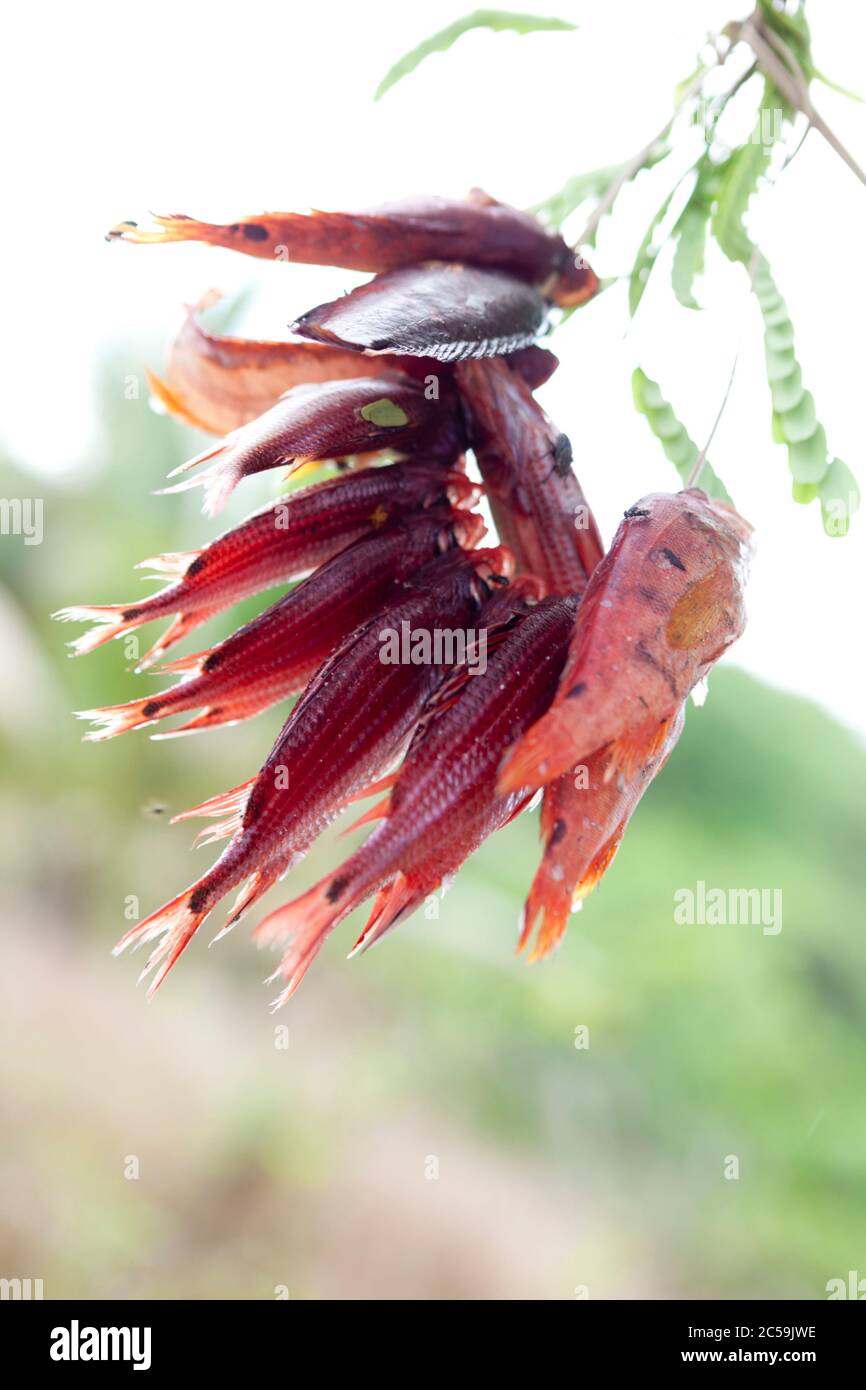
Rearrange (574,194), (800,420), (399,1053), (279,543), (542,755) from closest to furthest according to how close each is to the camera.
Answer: (542,755)
(279,543)
(800,420)
(574,194)
(399,1053)

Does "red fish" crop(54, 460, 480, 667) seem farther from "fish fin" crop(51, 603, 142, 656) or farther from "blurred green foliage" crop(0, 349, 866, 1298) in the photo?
"blurred green foliage" crop(0, 349, 866, 1298)

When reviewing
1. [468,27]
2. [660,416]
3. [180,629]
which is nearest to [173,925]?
[180,629]

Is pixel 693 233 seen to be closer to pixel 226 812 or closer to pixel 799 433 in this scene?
pixel 799 433

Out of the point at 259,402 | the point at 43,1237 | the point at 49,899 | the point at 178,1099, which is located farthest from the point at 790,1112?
the point at 259,402

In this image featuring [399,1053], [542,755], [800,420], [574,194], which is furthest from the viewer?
[399,1053]

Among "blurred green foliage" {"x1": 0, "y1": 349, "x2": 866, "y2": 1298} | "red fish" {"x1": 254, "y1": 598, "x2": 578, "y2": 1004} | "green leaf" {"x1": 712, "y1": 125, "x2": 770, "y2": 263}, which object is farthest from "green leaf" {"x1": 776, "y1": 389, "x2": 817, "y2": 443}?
"blurred green foliage" {"x1": 0, "y1": 349, "x2": 866, "y2": 1298}

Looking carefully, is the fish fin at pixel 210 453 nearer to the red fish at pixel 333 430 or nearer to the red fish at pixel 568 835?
the red fish at pixel 333 430
